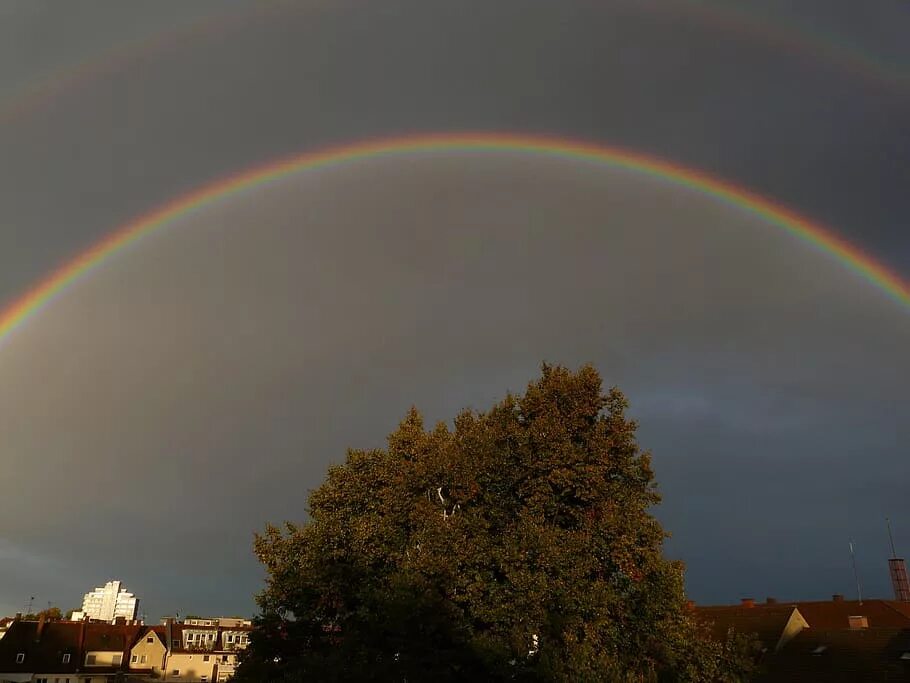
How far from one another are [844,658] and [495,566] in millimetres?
31428

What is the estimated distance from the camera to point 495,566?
28812 mm

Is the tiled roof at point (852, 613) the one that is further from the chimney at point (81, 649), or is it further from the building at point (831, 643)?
the chimney at point (81, 649)

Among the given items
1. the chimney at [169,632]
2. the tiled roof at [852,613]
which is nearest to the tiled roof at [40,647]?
the chimney at [169,632]

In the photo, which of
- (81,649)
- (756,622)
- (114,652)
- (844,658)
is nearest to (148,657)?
(114,652)

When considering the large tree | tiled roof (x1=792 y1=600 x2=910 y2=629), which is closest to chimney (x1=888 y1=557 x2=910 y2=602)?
tiled roof (x1=792 y1=600 x2=910 y2=629)

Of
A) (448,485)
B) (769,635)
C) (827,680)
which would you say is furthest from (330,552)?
(769,635)

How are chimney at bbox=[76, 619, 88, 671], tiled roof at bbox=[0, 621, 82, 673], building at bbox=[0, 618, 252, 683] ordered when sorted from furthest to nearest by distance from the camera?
chimney at bbox=[76, 619, 88, 671] → building at bbox=[0, 618, 252, 683] → tiled roof at bbox=[0, 621, 82, 673]

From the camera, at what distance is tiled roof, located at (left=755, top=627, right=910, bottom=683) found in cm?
4306

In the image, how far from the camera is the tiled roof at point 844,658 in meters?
43.1

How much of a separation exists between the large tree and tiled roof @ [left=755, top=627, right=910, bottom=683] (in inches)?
773

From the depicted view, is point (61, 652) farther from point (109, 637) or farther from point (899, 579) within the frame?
point (899, 579)

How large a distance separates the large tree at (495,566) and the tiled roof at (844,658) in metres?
19.6

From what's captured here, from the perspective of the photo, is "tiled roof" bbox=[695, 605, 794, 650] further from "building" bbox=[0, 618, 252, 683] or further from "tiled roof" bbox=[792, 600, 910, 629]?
"building" bbox=[0, 618, 252, 683]

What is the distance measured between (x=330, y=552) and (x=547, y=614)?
9.82 metres
